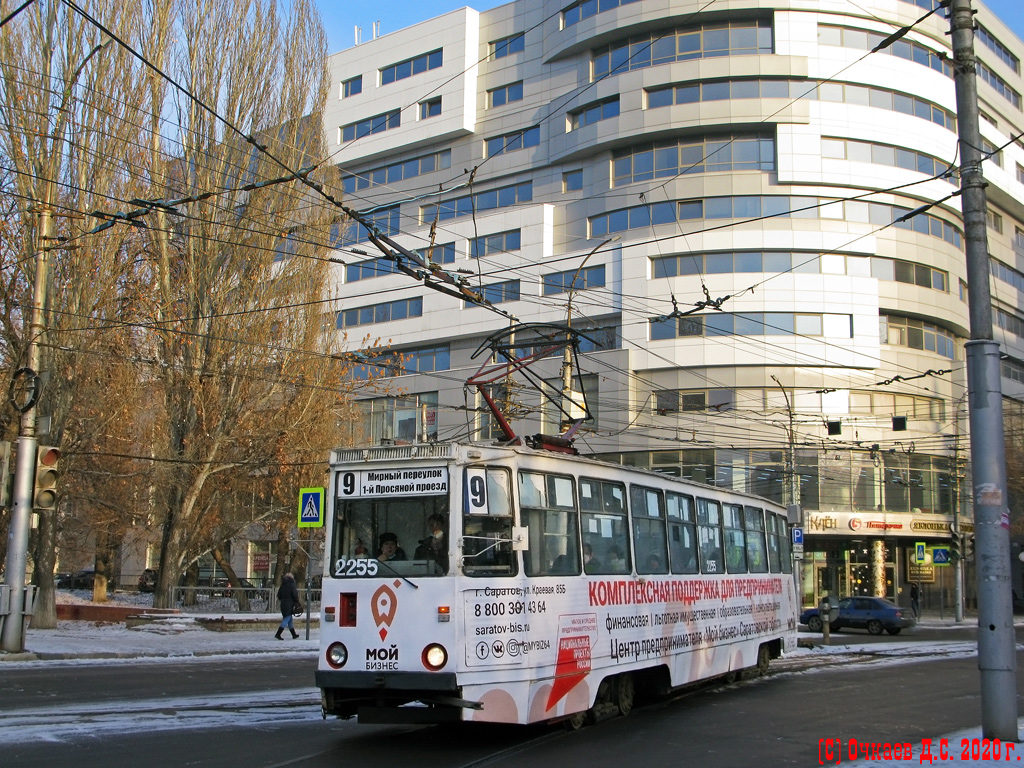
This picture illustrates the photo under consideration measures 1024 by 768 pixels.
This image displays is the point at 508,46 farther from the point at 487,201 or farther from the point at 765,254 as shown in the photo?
the point at 765,254

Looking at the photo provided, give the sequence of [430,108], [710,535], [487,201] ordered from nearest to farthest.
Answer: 1. [710,535]
2. [487,201]
3. [430,108]

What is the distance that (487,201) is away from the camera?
51.3 meters

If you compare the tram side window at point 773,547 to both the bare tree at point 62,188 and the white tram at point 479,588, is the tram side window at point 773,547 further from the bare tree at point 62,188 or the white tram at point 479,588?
the bare tree at point 62,188

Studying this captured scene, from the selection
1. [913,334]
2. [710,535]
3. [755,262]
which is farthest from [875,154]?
[710,535]

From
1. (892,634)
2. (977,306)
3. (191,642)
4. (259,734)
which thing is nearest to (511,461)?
(259,734)

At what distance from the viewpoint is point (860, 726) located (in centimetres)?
1086

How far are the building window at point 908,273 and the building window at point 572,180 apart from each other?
1362 centimetres

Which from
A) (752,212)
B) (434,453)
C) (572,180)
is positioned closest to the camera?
(434,453)

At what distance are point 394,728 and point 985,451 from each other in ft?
20.9

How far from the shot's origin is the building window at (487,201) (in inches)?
1971

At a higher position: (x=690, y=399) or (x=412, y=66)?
(x=412, y=66)

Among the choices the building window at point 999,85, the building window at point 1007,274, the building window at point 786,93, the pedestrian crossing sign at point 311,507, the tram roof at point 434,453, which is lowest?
the pedestrian crossing sign at point 311,507

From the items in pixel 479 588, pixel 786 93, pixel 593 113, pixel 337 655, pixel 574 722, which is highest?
pixel 593 113

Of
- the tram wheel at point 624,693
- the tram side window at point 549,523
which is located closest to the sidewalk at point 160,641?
the tram wheel at point 624,693
